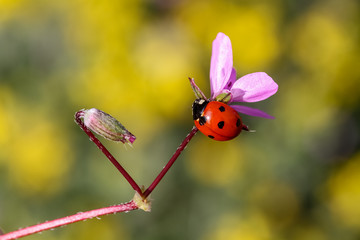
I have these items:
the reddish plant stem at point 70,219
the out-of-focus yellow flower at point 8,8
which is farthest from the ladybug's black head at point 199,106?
the out-of-focus yellow flower at point 8,8


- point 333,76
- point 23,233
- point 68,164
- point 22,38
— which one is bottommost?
point 68,164

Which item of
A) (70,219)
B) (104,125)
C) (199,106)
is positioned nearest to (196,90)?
(199,106)

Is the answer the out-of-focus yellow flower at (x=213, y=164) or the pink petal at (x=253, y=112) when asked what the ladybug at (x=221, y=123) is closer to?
the pink petal at (x=253, y=112)

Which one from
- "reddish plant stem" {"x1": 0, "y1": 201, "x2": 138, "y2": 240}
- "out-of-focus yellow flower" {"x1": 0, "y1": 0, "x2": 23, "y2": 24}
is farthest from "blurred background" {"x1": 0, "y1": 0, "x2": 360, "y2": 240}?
"reddish plant stem" {"x1": 0, "y1": 201, "x2": 138, "y2": 240}

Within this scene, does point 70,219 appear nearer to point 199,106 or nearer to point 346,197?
point 199,106

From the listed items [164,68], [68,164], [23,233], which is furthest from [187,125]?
[23,233]

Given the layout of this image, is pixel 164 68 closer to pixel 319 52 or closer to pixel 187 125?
pixel 187 125
